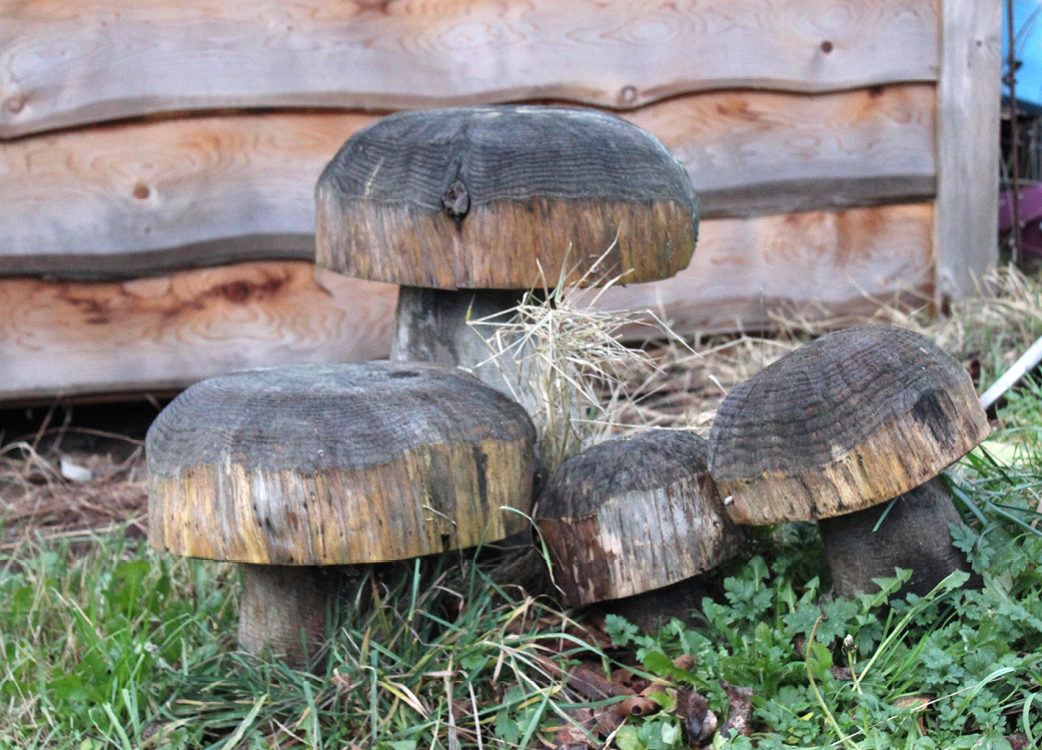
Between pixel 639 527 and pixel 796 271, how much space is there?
2761mm

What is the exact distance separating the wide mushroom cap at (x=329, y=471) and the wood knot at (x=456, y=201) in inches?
16.8

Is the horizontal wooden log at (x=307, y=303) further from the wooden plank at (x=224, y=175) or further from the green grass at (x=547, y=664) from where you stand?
the green grass at (x=547, y=664)

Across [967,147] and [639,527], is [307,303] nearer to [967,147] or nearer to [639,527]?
[639,527]

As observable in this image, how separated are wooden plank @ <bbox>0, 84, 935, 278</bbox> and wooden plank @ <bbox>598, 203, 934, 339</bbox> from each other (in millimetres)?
155

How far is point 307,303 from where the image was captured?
14.2 ft

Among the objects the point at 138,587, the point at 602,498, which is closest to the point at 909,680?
the point at 602,498

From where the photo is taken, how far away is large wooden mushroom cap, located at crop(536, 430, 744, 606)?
217cm

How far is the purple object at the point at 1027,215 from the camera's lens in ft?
16.5

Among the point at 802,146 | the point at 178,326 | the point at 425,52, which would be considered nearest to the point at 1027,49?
the point at 802,146

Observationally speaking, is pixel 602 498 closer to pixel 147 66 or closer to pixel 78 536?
pixel 78 536

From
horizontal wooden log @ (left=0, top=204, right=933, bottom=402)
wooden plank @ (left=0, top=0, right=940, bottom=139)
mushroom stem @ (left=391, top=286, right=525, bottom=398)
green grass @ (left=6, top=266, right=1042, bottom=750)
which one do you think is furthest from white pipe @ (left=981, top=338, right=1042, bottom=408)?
wooden plank @ (left=0, top=0, right=940, bottom=139)

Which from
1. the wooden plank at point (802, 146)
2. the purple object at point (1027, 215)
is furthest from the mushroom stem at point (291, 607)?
the purple object at point (1027, 215)

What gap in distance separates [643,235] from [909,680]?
3.81ft

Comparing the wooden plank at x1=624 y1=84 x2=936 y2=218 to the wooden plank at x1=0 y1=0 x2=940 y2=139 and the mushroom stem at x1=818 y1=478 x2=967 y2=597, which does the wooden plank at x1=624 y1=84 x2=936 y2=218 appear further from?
the mushroom stem at x1=818 y1=478 x2=967 y2=597
